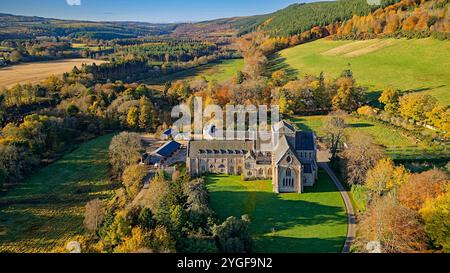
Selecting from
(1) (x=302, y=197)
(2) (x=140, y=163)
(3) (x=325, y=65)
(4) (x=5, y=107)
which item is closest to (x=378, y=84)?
(3) (x=325, y=65)

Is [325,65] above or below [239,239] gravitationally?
above

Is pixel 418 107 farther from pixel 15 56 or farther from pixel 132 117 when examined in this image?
pixel 15 56

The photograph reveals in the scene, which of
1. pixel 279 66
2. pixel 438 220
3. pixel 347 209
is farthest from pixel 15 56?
pixel 438 220

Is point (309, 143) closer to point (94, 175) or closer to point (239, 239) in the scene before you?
point (239, 239)

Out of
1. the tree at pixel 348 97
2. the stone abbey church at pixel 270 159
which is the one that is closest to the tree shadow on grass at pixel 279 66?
the tree at pixel 348 97

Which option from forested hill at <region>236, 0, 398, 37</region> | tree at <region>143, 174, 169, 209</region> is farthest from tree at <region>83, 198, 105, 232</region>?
forested hill at <region>236, 0, 398, 37</region>
